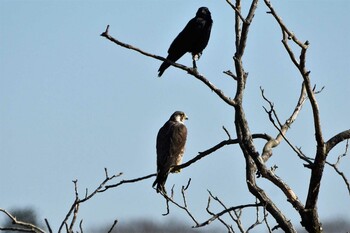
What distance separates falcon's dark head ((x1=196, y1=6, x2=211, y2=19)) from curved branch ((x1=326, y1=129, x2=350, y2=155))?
5599 millimetres

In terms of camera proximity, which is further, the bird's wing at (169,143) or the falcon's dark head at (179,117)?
the falcon's dark head at (179,117)

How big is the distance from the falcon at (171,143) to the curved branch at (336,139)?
11.1 feet

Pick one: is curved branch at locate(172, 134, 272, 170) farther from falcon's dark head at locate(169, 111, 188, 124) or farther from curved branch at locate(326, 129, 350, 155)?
falcon's dark head at locate(169, 111, 188, 124)

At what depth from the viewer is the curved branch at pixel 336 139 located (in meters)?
4.18

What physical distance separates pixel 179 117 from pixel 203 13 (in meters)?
1.38

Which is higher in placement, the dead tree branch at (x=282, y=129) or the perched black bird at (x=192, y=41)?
the perched black bird at (x=192, y=41)

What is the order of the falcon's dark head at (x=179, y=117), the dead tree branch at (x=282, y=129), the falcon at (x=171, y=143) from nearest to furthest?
the dead tree branch at (x=282, y=129), the falcon at (x=171, y=143), the falcon's dark head at (x=179, y=117)

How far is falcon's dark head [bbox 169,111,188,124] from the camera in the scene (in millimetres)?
9203

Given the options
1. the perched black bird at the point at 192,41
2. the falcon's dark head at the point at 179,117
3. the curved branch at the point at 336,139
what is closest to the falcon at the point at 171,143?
the falcon's dark head at the point at 179,117

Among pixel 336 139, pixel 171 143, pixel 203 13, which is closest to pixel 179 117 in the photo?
pixel 171 143

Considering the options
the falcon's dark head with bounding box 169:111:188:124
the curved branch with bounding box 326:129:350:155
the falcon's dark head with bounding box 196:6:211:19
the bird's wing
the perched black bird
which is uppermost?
the falcon's dark head with bounding box 196:6:211:19

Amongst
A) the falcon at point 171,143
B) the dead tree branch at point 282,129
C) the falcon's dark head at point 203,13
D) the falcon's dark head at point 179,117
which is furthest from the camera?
the falcon's dark head at point 203,13

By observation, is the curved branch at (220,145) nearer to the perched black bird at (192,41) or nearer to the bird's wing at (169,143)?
the bird's wing at (169,143)

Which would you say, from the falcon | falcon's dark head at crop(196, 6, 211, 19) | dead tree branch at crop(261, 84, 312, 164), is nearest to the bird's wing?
the falcon
